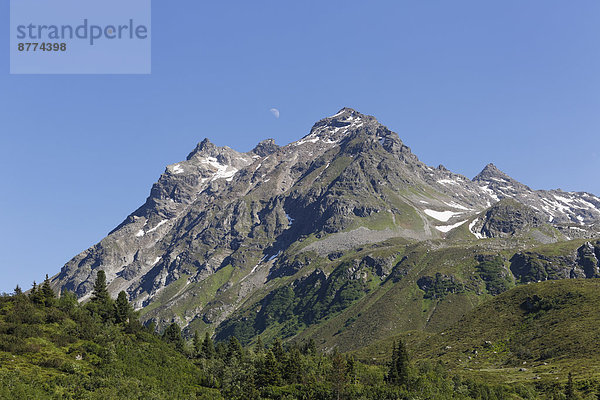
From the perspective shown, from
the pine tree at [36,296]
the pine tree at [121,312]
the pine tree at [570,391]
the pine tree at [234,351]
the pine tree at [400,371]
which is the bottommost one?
the pine tree at [570,391]

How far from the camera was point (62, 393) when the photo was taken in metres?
97.1

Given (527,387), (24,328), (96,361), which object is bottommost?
(527,387)

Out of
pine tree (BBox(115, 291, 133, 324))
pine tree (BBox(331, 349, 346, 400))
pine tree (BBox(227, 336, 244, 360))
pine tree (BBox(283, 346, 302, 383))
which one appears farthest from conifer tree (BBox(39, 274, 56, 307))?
pine tree (BBox(331, 349, 346, 400))

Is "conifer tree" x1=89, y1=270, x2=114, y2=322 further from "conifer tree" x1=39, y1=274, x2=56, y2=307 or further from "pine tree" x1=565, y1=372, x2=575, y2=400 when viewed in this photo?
"pine tree" x1=565, y1=372, x2=575, y2=400

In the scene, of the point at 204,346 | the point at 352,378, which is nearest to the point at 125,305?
the point at 204,346

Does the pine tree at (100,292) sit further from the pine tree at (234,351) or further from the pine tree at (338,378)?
the pine tree at (338,378)

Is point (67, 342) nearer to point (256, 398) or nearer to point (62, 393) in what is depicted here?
point (62, 393)

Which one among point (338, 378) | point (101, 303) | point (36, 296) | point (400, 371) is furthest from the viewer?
point (101, 303)

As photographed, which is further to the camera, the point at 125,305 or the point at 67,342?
the point at 125,305

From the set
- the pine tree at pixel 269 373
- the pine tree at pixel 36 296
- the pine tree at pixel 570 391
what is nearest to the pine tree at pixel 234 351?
the pine tree at pixel 269 373

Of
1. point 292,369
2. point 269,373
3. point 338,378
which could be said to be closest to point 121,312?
point 269,373

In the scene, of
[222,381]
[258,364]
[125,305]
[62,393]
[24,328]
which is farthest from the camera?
[125,305]

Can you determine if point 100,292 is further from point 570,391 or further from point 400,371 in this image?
point 570,391

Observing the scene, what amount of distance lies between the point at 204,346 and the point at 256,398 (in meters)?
74.3
